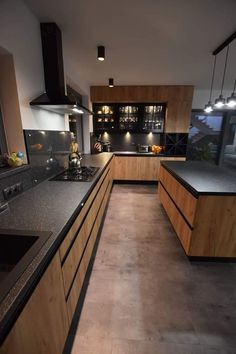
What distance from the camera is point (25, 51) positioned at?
5.31ft

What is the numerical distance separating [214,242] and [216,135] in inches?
176

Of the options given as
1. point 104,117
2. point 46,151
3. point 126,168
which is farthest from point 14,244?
point 104,117

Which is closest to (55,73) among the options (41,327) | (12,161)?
(12,161)

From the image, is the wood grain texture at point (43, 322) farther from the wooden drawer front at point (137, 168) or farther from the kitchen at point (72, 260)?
the wooden drawer front at point (137, 168)

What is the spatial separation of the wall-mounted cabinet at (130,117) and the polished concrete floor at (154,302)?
3.17 m

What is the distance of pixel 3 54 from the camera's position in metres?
1.43

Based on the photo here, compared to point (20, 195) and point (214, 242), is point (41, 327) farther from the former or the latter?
point (214, 242)

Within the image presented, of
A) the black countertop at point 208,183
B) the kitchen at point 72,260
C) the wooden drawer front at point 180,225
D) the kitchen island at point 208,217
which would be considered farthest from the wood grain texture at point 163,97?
the kitchen island at point 208,217

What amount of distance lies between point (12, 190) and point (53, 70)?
146 centimetres

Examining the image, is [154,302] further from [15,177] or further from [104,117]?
[104,117]

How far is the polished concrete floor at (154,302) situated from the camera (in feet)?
3.93

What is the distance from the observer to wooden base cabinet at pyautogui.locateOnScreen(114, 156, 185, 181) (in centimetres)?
451

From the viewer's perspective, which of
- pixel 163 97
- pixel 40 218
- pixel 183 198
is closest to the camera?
pixel 40 218

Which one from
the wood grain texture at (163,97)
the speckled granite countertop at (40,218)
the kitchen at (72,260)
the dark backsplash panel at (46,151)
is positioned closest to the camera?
the speckled granite countertop at (40,218)
